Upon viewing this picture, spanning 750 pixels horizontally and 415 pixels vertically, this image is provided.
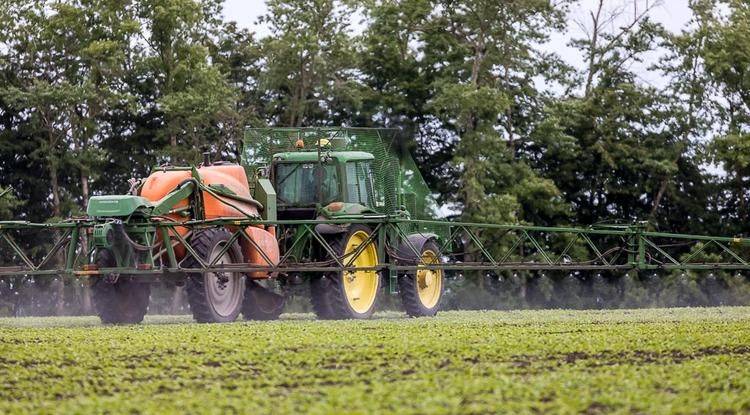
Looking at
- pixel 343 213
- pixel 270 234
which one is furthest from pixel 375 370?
pixel 343 213

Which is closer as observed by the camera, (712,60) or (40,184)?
(40,184)

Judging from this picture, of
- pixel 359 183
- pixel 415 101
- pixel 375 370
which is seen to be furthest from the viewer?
pixel 415 101

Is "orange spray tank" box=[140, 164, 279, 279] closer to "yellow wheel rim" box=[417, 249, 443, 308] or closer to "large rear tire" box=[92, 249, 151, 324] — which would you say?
"large rear tire" box=[92, 249, 151, 324]

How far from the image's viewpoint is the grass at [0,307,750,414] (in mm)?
9344

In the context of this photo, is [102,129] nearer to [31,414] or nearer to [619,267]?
[619,267]

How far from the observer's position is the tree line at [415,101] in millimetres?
35531

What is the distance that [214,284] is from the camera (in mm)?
18672

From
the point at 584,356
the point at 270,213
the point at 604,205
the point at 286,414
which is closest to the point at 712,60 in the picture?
the point at 604,205

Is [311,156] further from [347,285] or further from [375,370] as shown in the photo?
[375,370]

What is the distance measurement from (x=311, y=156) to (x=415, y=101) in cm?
1928

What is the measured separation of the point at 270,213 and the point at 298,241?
2.68 ft

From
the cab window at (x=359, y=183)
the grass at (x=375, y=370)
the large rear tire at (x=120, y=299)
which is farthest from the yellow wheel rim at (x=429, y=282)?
the grass at (x=375, y=370)

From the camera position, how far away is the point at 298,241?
790 inches

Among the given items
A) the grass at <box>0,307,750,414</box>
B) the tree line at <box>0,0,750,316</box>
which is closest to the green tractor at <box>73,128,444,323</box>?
the grass at <box>0,307,750,414</box>
